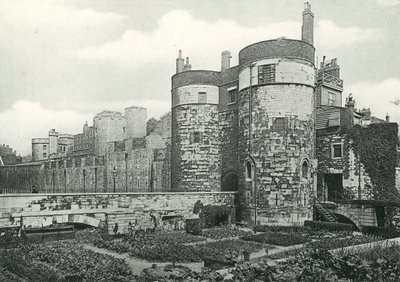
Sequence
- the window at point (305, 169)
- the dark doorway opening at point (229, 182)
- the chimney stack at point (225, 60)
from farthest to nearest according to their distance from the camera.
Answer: the chimney stack at point (225, 60)
the dark doorway opening at point (229, 182)
the window at point (305, 169)

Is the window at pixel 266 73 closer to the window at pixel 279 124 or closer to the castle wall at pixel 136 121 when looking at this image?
the window at pixel 279 124

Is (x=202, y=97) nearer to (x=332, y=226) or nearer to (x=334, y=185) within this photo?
(x=334, y=185)

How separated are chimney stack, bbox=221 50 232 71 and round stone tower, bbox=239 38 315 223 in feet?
15.7

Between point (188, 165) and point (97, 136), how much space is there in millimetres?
23883

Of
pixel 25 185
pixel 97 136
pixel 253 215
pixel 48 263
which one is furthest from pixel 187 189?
pixel 25 185

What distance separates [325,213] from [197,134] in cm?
960

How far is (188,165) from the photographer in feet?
86.8

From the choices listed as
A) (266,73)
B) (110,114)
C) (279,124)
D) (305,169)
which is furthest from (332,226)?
(110,114)

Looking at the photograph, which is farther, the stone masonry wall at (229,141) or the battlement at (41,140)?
the battlement at (41,140)

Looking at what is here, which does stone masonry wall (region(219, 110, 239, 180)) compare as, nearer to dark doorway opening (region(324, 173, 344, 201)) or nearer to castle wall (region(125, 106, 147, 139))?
dark doorway opening (region(324, 173, 344, 201))

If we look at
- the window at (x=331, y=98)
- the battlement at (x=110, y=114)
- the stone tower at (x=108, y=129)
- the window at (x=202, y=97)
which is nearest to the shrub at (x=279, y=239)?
the window at (x=202, y=97)

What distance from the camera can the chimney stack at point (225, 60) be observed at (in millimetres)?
27531

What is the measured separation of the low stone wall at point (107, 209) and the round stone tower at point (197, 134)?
3382mm

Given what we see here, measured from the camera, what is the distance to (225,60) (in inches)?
1092
